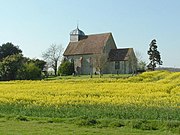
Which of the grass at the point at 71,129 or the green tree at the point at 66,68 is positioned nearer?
the grass at the point at 71,129

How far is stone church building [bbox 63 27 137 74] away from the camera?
9431 cm

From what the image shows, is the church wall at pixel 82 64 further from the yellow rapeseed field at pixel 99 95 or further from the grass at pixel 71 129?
the grass at pixel 71 129

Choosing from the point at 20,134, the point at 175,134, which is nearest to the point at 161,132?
the point at 175,134

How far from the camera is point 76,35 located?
110 meters

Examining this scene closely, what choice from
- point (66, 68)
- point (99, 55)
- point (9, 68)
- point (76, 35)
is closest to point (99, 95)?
point (9, 68)

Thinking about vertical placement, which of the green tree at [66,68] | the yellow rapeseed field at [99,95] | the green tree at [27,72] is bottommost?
the yellow rapeseed field at [99,95]

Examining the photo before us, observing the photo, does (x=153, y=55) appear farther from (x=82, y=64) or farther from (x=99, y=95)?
(x=99, y=95)

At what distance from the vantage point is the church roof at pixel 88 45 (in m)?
100.0

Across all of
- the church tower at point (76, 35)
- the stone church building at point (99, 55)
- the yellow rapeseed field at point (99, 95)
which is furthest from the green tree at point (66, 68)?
the yellow rapeseed field at point (99, 95)

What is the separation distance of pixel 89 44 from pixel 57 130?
295 feet

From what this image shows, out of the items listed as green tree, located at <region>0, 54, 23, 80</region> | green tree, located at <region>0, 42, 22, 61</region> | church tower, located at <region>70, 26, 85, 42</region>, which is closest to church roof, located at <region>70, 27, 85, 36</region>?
church tower, located at <region>70, 26, 85, 42</region>

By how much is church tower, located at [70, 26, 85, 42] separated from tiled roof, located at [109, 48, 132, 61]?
1249 cm

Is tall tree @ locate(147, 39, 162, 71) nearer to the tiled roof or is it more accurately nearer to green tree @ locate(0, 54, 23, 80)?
the tiled roof

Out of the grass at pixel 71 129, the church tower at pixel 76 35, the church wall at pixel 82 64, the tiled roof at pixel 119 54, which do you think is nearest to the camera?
the grass at pixel 71 129
